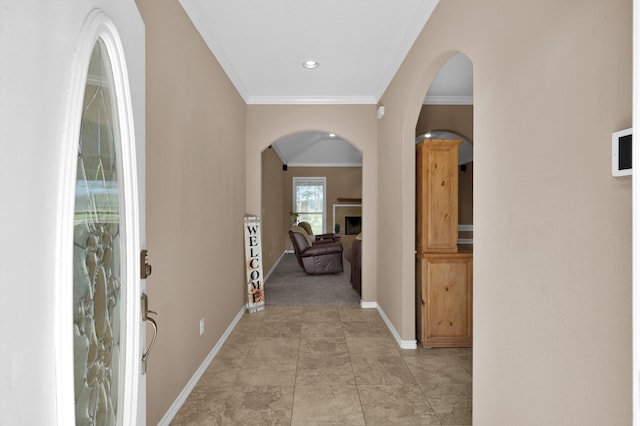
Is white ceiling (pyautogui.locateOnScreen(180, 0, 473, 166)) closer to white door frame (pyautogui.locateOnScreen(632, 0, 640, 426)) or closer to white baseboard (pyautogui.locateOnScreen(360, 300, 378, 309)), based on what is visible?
white door frame (pyautogui.locateOnScreen(632, 0, 640, 426))

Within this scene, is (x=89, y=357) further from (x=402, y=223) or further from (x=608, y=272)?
(x=402, y=223)

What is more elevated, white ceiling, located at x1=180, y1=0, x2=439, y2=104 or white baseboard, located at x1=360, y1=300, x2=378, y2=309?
white ceiling, located at x1=180, y1=0, x2=439, y2=104

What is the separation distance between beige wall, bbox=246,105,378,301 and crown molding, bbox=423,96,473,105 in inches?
30.8

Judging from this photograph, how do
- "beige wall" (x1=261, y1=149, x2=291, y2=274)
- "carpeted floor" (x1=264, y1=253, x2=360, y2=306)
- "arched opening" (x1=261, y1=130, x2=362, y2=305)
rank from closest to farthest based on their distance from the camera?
"carpeted floor" (x1=264, y1=253, x2=360, y2=306) → "beige wall" (x1=261, y1=149, x2=291, y2=274) → "arched opening" (x1=261, y1=130, x2=362, y2=305)

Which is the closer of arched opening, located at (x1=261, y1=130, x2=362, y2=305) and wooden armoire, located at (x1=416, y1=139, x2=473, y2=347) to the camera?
wooden armoire, located at (x1=416, y1=139, x2=473, y2=347)

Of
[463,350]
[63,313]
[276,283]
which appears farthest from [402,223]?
[276,283]

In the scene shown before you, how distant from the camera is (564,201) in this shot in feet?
3.79

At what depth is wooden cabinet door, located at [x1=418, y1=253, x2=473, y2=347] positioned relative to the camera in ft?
10.2

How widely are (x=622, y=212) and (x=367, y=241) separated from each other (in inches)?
140

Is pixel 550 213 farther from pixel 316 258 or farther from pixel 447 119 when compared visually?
pixel 316 258

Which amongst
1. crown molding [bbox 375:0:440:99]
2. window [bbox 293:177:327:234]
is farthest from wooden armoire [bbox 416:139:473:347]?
window [bbox 293:177:327:234]

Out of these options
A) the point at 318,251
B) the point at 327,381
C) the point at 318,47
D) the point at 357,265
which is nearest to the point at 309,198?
the point at 318,251

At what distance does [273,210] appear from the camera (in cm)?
785

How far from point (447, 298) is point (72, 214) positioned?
299 cm
